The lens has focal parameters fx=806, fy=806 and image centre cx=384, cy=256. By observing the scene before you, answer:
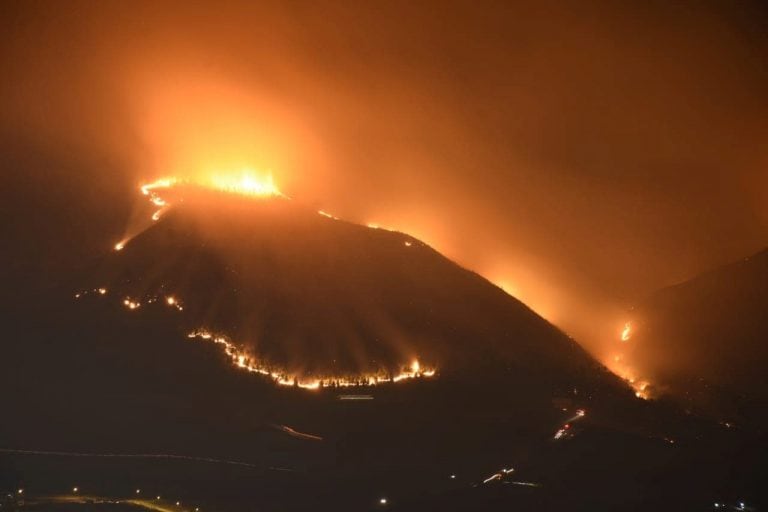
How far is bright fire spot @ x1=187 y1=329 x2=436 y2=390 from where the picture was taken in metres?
18.4

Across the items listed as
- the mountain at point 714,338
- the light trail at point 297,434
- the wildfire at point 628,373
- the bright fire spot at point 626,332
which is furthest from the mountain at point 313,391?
the bright fire spot at point 626,332

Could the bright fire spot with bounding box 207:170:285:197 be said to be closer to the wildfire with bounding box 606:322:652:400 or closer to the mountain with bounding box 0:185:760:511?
the mountain with bounding box 0:185:760:511

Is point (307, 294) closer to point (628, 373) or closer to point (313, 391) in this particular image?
point (313, 391)

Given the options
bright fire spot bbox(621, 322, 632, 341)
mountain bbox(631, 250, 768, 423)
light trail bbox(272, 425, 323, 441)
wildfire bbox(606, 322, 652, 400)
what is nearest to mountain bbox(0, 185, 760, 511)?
light trail bbox(272, 425, 323, 441)

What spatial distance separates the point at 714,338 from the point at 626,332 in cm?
383

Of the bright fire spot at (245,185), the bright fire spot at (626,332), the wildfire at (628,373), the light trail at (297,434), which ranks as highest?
the bright fire spot at (245,185)

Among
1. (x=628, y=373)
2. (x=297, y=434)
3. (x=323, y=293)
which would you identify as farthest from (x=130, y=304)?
(x=628, y=373)

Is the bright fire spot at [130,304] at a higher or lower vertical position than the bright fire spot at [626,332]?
lower

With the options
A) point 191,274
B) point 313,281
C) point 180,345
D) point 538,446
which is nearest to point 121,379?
point 180,345

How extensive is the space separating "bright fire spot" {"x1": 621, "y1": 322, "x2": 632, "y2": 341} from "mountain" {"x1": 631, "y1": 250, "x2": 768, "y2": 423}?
8.7 inches

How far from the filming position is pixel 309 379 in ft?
60.8

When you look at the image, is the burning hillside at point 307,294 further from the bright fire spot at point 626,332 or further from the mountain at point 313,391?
the bright fire spot at point 626,332

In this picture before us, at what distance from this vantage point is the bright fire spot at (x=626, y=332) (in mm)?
26009

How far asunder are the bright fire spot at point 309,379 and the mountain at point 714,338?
23.2 feet
